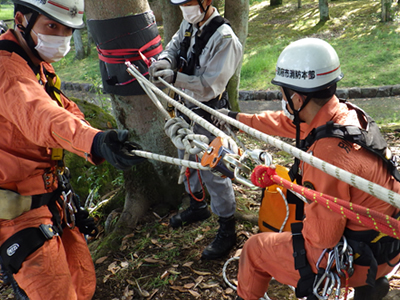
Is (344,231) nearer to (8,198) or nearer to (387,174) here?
(387,174)

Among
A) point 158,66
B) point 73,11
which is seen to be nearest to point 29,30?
point 73,11

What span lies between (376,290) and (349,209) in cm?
97

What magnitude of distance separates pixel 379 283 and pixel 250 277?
0.79m

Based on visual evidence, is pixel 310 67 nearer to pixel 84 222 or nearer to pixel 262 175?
pixel 262 175

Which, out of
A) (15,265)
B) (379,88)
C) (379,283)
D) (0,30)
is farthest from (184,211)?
(379,88)

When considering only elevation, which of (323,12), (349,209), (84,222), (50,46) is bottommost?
(323,12)

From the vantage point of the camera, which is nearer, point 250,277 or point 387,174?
point 387,174

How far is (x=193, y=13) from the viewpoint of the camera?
10.6 feet

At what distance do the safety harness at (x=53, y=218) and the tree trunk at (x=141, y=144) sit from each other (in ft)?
2.66

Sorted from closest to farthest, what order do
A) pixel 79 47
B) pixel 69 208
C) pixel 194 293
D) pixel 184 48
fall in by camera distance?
1. pixel 69 208
2. pixel 194 293
3. pixel 184 48
4. pixel 79 47

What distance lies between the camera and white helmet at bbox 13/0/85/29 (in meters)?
2.29

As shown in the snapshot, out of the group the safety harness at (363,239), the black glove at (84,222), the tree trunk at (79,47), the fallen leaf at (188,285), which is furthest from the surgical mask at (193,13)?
the tree trunk at (79,47)

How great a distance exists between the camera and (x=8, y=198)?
92.4 inches

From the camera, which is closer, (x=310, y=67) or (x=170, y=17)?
(x=310, y=67)
